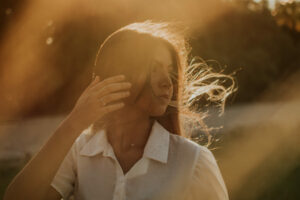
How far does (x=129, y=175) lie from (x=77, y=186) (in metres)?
0.26

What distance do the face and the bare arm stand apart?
0.28 meters

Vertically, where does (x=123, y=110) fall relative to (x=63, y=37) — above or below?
above

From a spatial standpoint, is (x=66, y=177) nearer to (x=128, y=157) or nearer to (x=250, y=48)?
(x=128, y=157)

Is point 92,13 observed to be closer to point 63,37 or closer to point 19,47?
point 63,37

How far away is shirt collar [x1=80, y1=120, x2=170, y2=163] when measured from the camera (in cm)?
204

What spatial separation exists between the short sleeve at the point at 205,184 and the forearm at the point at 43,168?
1.66 ft

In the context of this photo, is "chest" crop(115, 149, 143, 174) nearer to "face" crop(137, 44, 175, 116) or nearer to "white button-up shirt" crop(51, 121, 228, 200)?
"white button-up shirt" crop(51, 121, 228, 200)

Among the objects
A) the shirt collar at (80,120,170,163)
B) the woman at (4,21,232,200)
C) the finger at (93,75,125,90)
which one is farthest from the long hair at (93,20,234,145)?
the finger at (93,75,125,90)

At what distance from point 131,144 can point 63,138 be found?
1.18ft

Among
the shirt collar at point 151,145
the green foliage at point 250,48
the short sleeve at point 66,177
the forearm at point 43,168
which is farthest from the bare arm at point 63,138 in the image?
the green foliage at point 250,48

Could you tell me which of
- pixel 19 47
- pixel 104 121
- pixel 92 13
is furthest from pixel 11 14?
pixel 104 121

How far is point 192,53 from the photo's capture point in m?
12.5

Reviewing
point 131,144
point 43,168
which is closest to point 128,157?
point 131,144

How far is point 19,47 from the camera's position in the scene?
12352mm
